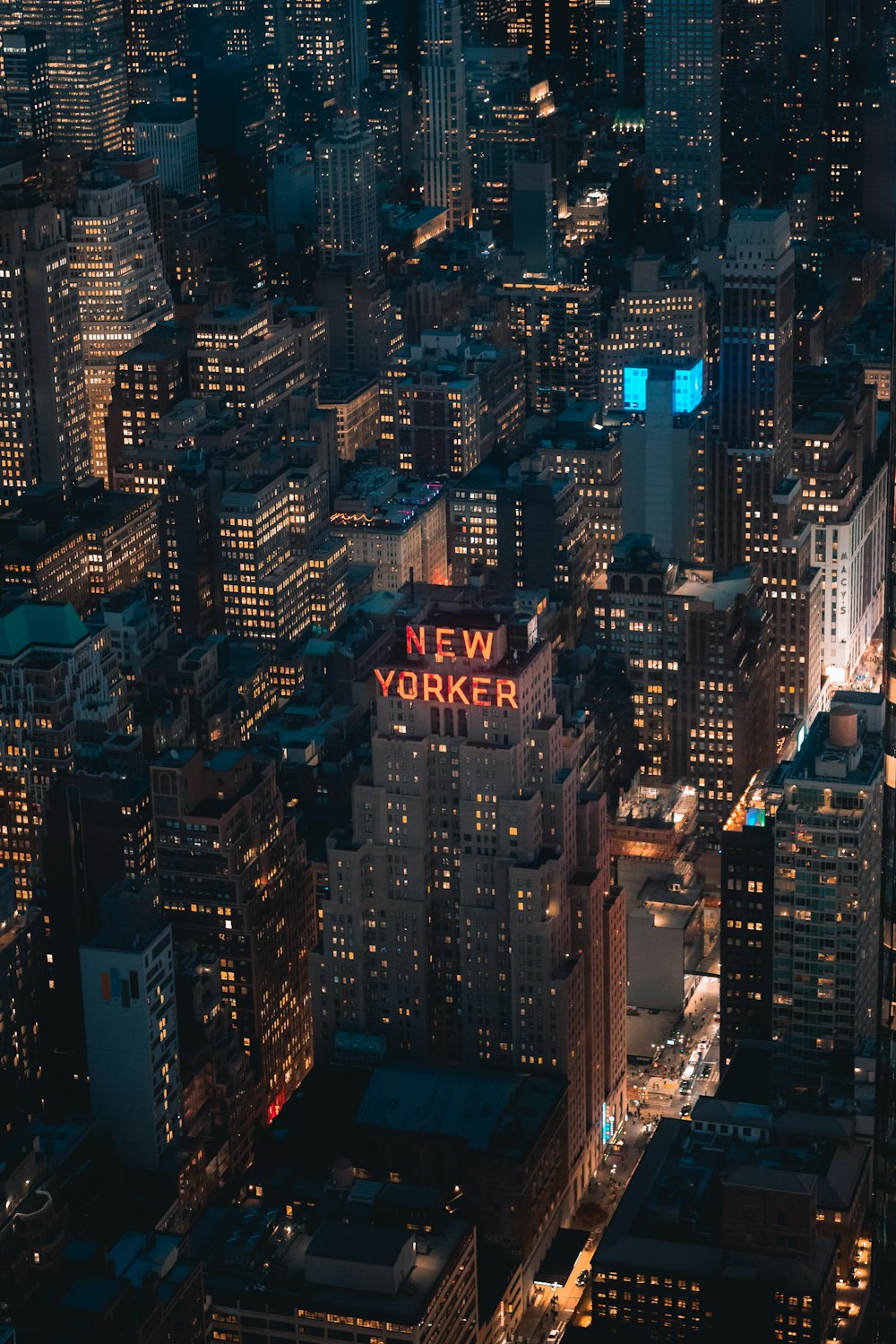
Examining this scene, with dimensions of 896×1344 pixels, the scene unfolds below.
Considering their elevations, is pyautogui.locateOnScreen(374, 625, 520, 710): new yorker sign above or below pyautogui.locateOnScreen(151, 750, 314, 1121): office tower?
above

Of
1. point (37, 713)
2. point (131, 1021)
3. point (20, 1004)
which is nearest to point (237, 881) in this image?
point (20, 1004)

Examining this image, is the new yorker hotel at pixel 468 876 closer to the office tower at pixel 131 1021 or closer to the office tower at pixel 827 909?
the office tower at pixel 827 909

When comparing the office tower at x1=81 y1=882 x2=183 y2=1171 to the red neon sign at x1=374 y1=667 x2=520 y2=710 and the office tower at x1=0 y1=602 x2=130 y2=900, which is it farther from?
the office tower at x1=0 y1=602 x2=130 y2=900

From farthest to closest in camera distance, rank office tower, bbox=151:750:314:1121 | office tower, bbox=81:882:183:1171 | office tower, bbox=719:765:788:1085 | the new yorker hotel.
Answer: office tower, bbox=151:750:314:1121, office tower, bbox=719:765:788:1085, the new yorker hotel, office tower, bbox=81:882:183:1171

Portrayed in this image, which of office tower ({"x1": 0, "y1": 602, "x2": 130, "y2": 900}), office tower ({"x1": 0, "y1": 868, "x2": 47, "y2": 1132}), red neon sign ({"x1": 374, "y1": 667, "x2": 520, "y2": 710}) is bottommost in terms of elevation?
office tower ({"x1": 0, "y1": 868, "x2": 47, "y2": 1132})

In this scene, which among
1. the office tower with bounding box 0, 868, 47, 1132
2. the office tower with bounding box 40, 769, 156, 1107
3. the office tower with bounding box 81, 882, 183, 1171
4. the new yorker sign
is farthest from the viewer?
the office tower with bounding box 40, 769, 156, 1107

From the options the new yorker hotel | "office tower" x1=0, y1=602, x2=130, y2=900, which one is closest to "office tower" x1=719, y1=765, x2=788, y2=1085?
the new yorker hotel

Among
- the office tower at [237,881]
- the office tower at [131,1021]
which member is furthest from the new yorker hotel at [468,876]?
the office tower at [131,1021]

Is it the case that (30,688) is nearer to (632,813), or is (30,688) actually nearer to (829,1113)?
(632,813)
